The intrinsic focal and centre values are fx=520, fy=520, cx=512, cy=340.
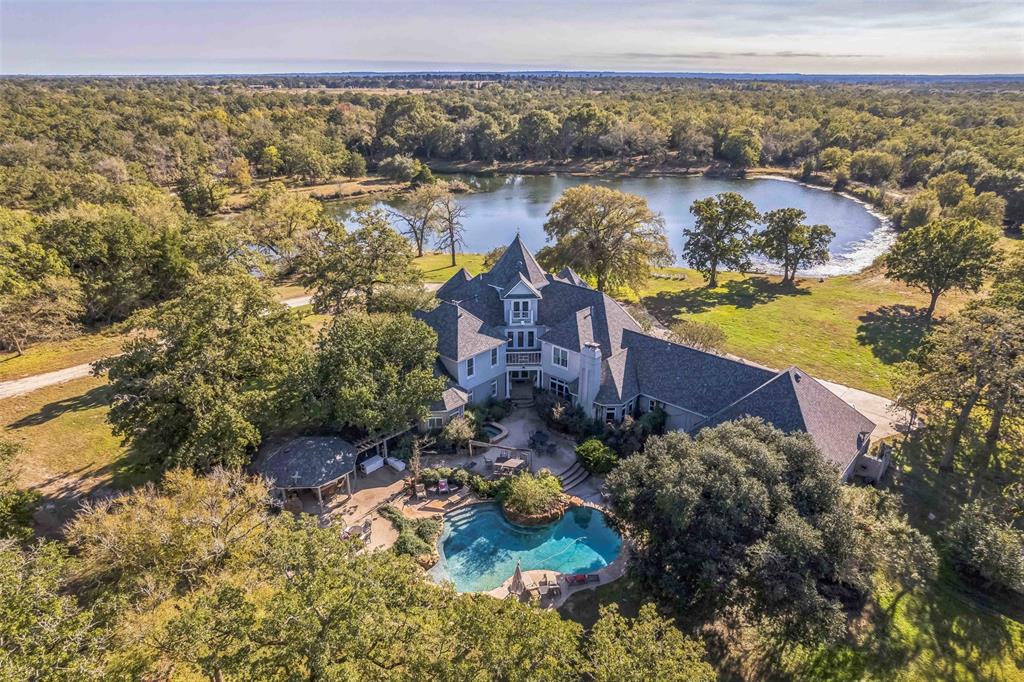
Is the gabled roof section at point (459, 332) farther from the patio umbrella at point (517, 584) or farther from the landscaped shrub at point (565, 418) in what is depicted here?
the patio umbrella at point (517, 584)

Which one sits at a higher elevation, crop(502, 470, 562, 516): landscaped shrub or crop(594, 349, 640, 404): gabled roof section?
crop(594, 349, 640, 404): gabled roof section

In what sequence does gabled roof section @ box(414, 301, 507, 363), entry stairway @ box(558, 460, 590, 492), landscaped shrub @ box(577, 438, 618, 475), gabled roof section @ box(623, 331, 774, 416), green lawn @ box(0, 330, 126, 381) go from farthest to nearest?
1. green lawn @ box(0, 330, 126, 381)
2. gabled roof section @ box(414, 301, 507, 363)
3. gabled roof section @ box(623, 331, 774, 416)
4. entry stairway @ box(558, 460, 590, 492)
5. landscaped shrub @ box(577, 438, 618, 475)

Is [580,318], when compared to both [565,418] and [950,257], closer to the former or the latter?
[565,418]

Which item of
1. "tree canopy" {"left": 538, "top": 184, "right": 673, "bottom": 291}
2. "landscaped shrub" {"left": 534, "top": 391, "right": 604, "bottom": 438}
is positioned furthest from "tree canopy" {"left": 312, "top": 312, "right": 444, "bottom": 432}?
"tree canopy" {"left": 538, "top": 184, "right": 673, "bottom": 291}

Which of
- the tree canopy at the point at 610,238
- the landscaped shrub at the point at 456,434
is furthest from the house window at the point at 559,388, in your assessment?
the tree canopy at the point at 610,238

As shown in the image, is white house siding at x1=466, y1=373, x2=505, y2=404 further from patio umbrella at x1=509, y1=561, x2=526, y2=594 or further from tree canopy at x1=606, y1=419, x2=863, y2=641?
tree canopy at x1=606, y1=419, x2=863, y2=641

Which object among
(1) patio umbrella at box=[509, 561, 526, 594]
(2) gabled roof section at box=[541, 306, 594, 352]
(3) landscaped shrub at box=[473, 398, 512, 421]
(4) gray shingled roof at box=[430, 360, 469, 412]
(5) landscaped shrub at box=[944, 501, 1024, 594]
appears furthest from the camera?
(2) gabled roof section at box=[541, 306, 594, 352]

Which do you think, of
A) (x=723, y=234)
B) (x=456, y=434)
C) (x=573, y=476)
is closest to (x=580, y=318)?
(x=573, y=476)
